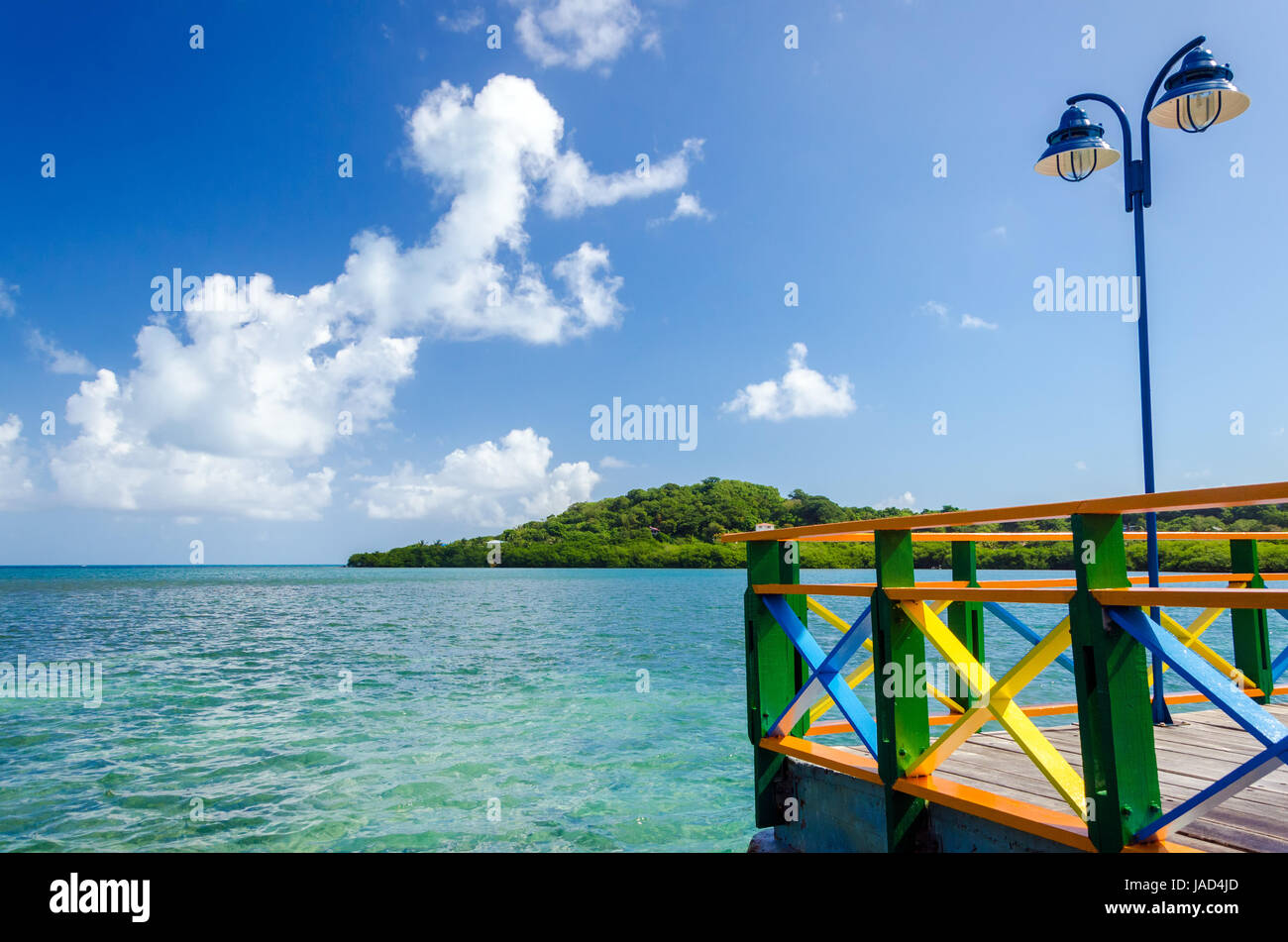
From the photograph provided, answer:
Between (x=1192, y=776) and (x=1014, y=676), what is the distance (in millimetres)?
1734

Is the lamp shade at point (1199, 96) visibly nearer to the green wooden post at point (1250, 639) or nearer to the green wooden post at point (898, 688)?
the green wooden post at point (1250, 639)

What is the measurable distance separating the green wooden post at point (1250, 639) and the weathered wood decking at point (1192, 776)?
46cm

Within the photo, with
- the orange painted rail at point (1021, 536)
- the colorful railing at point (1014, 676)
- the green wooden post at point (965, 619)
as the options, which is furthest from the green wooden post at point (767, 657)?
the green wooden post at point (965, 619)

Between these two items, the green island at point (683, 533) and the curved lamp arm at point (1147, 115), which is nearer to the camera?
the curved lamp arm at point (1147, 115)

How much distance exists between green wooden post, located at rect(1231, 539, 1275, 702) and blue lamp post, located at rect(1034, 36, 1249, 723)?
0.72 m

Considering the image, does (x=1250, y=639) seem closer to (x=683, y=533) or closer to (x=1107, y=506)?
(x=1107, y=506)

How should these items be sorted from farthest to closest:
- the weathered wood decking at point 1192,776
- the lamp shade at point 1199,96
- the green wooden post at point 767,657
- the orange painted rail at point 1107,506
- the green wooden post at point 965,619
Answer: the green wooden post at point 965,619 < the lamp shade at point 1199,96 < the green wooden post at point 767,657 < the weathered wood decking at point 1192,776 < the orange painted rail at point 1107,506

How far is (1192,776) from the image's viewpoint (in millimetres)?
3812

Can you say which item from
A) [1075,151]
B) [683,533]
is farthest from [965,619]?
[683,533]

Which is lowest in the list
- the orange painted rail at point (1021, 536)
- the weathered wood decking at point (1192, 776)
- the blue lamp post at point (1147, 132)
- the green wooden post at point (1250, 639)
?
the weathered wood decking at point (1192, 776)

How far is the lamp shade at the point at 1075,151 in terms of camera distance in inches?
244
